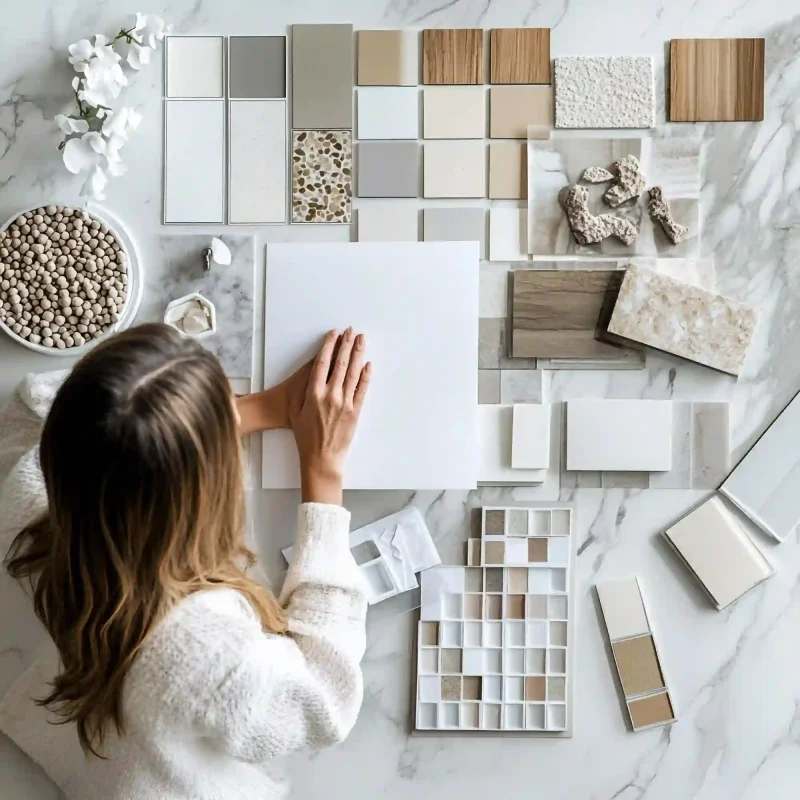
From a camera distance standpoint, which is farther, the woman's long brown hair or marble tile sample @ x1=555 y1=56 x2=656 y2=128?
marble tile sample @ x1=555 y1=56 x2=656 y2=128

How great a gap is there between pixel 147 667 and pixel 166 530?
13 cm

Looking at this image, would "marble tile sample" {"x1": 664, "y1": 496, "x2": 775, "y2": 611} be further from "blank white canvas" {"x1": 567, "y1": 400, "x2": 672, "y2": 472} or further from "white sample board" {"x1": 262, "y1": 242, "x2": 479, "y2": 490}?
"white sample board" {"x1": 262, "y1": 242, "x2": 479, "y2": 490}

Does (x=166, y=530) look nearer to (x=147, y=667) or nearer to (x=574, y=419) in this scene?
(x=147, y=667)

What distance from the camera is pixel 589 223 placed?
1.05 metres

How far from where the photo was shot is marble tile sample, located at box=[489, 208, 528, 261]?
1067mm

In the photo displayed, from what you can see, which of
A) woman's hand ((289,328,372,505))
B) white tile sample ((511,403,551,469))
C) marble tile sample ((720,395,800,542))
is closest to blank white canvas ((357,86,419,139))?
woman's hand ((289,328,372,505))

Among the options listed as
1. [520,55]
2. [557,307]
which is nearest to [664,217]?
[557,307]

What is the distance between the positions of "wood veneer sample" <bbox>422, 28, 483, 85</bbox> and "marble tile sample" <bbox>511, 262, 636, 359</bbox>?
0.85 ft

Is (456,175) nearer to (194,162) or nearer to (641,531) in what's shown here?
(194,162)

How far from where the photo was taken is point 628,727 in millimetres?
1075

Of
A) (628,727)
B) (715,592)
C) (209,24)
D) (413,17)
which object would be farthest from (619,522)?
(209,24)

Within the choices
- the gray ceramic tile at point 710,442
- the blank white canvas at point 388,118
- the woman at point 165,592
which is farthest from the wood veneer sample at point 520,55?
the woman at point 165,592

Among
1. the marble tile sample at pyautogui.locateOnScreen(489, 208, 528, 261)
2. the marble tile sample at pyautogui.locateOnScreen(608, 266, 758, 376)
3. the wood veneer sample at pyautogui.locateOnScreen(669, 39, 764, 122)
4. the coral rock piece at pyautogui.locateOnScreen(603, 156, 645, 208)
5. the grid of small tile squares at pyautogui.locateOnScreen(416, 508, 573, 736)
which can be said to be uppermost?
the wood veneer sample at pyautogui.locateOnScreen(669, 39, 764, 122)

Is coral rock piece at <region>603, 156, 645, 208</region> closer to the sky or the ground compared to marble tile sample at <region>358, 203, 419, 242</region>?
closer to the sky
